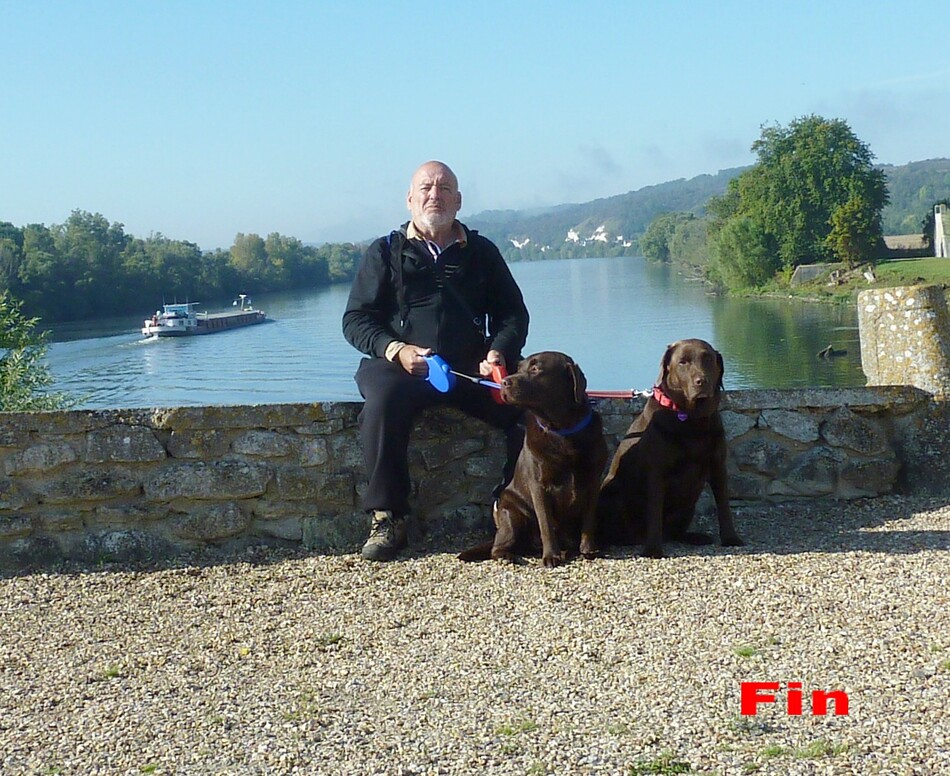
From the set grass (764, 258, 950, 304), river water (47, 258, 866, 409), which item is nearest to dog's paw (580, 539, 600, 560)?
river water (47, 258, 866, 409)

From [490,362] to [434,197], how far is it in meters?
0.91

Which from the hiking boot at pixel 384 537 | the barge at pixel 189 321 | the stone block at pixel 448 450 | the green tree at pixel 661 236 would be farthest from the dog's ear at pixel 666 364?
the green tree at pixel 661 236

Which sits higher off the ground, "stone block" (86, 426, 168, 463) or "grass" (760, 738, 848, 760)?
"stone block" (86, 426, 168, 463)

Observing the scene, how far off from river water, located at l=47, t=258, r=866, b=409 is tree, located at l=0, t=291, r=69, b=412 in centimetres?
827

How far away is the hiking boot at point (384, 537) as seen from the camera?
16.4 feet

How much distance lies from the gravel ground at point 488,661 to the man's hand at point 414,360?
0.89 metres

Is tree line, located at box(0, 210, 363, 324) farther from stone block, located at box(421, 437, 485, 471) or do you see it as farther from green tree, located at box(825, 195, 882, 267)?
stone block, located at box(421, 437, 485, 471)

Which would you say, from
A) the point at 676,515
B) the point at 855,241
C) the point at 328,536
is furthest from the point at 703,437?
the point at 855,241

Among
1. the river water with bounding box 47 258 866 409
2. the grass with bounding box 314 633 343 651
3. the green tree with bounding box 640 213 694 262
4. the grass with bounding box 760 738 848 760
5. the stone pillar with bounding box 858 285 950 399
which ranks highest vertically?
the green tree with bounding box 640 213 694 262

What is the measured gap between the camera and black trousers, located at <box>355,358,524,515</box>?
5039mm

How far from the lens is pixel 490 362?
16.7 feet

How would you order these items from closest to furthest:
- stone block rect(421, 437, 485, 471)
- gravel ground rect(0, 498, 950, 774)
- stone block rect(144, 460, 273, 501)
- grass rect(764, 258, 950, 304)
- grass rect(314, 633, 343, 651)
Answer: gravel ground rect(0, 498, 950, 774) < grass rect(314, 633, 343, 651) < stone block rect(144, 460, 273, 501) < stone block rect(421, 437, 485, 471) < grass rect(764, 258, 950, 304)

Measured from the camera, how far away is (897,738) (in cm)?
Result: 271

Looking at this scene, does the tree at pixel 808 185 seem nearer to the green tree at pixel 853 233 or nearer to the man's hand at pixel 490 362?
the green tree at pixel 853 233
